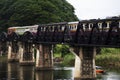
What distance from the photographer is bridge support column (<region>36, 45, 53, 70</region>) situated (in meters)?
90.1

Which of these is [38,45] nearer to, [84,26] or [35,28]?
[35,28]

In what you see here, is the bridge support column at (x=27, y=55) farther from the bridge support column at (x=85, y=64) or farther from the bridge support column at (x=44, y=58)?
the bridge support column at (x=85, y=64)

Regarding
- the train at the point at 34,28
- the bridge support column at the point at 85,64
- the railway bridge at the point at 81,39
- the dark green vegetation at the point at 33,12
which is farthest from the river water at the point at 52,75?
the dark green vegetation at the point at 33,12

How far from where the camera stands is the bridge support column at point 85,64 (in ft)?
227

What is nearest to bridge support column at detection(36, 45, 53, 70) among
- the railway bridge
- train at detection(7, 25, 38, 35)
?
the railway bridge

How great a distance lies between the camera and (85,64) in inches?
2746

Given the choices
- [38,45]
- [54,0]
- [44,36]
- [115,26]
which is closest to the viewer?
[115,26]

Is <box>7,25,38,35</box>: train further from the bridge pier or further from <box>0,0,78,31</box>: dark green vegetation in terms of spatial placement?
the bridge pier

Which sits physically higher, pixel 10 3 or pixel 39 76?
pixel 10 3

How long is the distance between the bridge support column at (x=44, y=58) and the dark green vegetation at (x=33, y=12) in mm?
41395

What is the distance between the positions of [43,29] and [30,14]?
4647cm

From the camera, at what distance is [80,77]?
69.3 metres

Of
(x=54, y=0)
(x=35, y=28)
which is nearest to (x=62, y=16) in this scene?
(x=54, y=0)

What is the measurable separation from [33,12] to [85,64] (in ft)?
220
